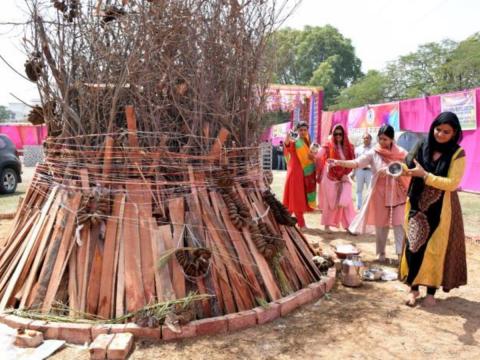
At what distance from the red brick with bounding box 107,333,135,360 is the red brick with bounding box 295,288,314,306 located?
1.44 metres

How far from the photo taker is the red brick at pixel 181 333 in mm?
3062

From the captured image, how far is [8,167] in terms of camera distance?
11602mm

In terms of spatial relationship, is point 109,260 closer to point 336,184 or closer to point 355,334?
point 355,334

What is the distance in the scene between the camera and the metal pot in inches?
169

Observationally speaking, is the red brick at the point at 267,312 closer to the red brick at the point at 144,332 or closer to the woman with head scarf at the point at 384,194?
the red brick at the point at 144,332

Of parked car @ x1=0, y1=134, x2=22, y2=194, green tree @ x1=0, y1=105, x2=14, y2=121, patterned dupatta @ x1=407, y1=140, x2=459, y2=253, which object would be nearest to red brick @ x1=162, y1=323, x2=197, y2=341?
patterned dupatta @ x1=407, y1=140, x2=459, y2=253

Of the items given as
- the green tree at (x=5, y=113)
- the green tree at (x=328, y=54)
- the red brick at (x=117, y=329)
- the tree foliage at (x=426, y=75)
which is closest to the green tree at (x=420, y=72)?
the tree foliage at (x=426, y=75)

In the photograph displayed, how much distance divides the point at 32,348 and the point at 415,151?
3436 mm

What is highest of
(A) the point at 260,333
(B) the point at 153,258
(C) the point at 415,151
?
(C) the point at 415,151

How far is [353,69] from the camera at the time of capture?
1837 inches

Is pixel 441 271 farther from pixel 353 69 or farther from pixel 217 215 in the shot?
pixel 353 69

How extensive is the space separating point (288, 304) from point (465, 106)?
30.4 ft

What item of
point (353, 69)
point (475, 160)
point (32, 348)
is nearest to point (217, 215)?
point (32, 348)

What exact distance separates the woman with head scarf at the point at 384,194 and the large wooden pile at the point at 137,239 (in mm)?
1951
